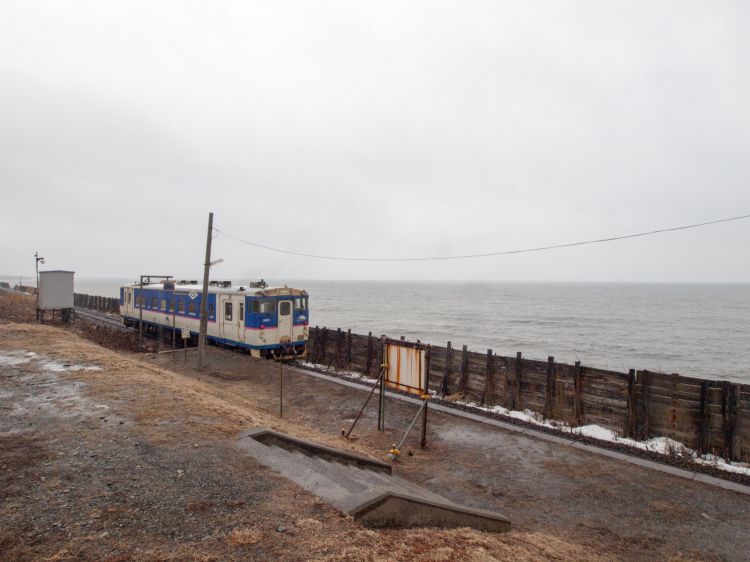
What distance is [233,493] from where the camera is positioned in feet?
17.0

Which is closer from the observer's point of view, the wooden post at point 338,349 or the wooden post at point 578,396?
the wooden post at point 578,396

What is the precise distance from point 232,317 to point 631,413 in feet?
50.8

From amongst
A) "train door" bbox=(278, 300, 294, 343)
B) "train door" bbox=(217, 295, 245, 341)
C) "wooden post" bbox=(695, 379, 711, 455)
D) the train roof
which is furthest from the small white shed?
"wooden post" bbox=(695, 379, 711, 455)

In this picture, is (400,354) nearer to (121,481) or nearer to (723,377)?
(121,481)

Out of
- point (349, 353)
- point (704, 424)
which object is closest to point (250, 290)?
point (349, 353)

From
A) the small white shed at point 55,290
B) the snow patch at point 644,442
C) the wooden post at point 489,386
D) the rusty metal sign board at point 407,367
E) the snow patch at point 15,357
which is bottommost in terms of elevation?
the snow patch at point 644,442

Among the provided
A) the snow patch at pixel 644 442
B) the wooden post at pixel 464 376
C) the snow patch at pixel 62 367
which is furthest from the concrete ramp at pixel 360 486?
the snow patch at pixel 62 367

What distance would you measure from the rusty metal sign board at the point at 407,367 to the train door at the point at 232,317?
32.6 ft

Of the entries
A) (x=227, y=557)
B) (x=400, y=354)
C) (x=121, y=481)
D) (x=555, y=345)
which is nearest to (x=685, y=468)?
(x=400, y=354)

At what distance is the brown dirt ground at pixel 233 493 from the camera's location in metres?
4.20

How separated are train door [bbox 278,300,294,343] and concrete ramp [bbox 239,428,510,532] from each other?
11.3m

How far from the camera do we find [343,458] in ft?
24.0

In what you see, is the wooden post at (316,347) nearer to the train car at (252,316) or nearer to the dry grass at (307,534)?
the train car at (252,316)

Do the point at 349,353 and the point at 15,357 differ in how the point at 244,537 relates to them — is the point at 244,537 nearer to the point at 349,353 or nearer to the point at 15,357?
the point at 15,357
